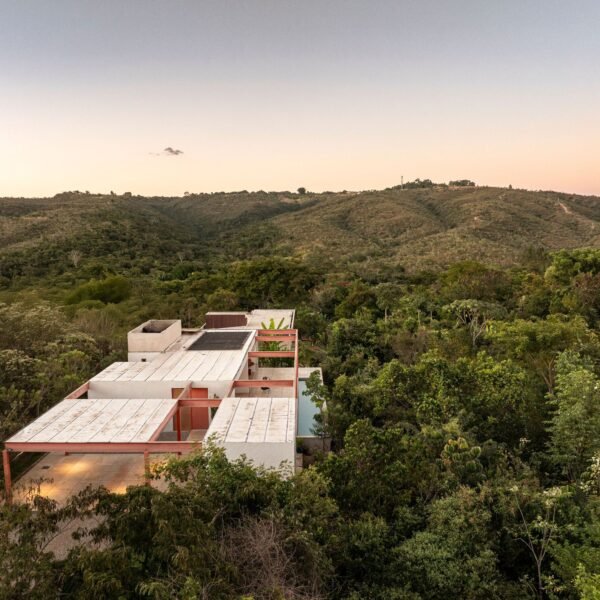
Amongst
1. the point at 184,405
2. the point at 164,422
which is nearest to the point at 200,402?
the point at 184,405

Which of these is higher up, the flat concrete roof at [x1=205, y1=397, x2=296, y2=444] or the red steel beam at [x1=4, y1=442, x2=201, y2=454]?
the flat concrete roof at [x1=205, y1=397, x2=296, y2=444]

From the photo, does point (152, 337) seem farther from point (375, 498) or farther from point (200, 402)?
point (375, 498)

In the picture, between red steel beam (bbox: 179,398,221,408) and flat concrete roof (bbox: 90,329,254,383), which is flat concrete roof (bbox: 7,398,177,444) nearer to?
red steel beam (bbox: 179,398,221,408)

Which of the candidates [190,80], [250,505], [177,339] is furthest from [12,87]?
[250,505]

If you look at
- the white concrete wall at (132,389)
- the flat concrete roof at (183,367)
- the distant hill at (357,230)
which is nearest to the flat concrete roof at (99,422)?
the white concrete wall at (132,389)

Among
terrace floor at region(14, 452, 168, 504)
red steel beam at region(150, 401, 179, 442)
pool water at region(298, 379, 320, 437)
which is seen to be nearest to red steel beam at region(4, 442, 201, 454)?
red steel beam at region(150, 401, 179, 442)
